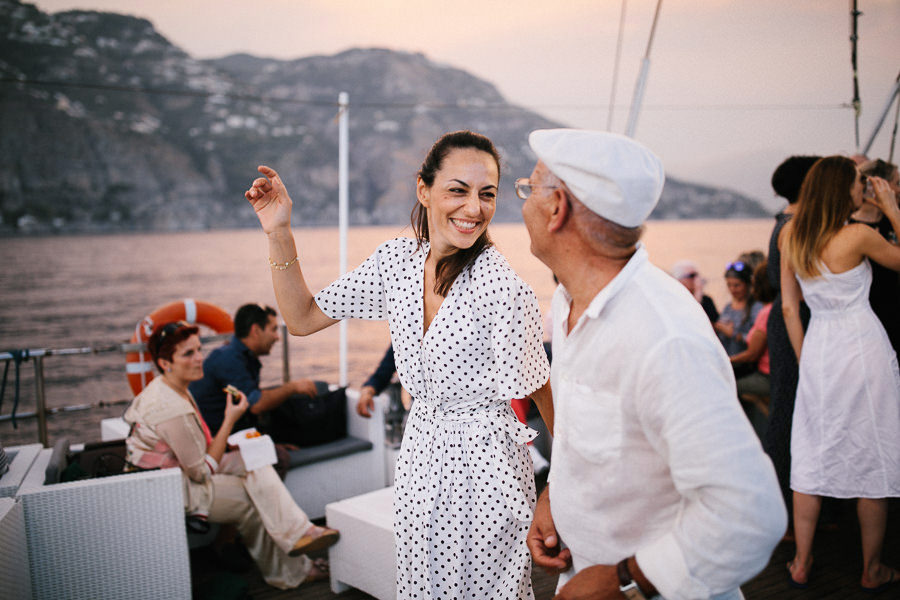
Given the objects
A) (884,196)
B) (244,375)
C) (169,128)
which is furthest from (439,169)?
(169,128)

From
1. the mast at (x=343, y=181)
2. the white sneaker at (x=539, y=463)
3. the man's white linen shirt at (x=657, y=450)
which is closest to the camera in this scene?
the man's white linen shirt at (x=657, y=450)

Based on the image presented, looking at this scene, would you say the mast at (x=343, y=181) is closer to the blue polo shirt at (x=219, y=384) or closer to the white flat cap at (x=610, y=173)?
the blue polo shirt at (x=219, y=384)

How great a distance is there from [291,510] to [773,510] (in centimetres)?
267

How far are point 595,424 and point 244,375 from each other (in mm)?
3002

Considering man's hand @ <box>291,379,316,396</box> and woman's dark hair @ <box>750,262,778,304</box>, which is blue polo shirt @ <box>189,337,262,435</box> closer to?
man's hand @ <box>291,379,316,396</box>

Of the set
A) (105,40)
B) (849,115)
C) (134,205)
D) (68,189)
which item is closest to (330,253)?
(134,205)

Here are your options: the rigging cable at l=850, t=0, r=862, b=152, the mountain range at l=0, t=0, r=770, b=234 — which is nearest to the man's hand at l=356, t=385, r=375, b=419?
the rigging cable at l=850, t=0, r=862, b=152

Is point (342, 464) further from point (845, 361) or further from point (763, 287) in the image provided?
point (763, 287)

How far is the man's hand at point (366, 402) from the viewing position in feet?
12.5

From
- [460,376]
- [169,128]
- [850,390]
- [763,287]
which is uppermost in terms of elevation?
[169,128]

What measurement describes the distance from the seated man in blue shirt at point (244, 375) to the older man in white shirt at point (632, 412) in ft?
9.21

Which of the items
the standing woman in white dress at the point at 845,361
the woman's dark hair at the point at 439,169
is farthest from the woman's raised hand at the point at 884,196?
the woman's dark hair at the point at 439,169

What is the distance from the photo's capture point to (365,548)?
8.91 ft

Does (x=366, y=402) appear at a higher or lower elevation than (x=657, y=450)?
lower
